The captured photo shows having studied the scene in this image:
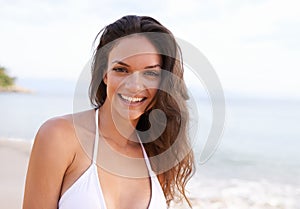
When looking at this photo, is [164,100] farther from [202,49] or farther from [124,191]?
[202,49]

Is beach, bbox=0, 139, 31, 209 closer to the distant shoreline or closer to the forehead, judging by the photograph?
the forehead

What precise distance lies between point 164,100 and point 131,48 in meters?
0.30

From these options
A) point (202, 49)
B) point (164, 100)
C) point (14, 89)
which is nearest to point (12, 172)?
point (164, 100)

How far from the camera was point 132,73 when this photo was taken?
1.70 m

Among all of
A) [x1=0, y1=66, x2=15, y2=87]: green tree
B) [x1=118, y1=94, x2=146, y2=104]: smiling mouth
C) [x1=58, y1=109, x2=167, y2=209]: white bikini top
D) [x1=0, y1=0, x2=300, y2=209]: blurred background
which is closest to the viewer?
[x1=58, y1=109, x2=167, y2=209]: white bikini top

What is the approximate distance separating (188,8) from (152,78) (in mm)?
20883

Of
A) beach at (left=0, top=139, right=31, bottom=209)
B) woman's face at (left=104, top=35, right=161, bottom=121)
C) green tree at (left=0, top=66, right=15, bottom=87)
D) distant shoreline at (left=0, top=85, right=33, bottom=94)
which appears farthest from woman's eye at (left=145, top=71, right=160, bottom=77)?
green tree at (left=0, top=66, right=15, bottom=87)

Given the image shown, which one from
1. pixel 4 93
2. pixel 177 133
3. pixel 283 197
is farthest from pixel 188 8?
pixel 177 133

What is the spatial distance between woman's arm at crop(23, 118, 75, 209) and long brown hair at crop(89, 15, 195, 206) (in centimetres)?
28

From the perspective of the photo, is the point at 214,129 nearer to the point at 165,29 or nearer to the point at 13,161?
the point at 165,29

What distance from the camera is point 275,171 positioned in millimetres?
9141

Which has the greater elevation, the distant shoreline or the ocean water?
the distant shoreline

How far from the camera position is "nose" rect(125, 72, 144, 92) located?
170cm

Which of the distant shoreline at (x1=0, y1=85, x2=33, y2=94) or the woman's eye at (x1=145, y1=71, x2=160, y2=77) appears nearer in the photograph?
the woman's eye at (x1=145, y1=71, x2=160, y2=77)
